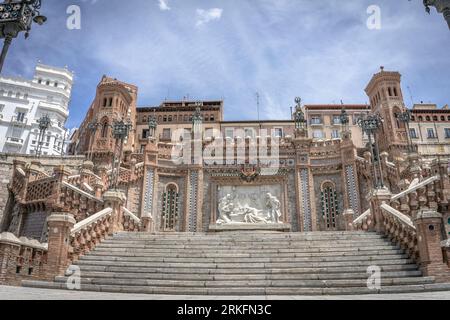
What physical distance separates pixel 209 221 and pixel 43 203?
11.5 metres

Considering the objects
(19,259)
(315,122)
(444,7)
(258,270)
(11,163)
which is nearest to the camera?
(444,7)

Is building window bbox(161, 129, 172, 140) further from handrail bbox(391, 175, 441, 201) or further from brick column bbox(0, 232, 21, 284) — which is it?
brick column bbox(0, 232, 21, 284)

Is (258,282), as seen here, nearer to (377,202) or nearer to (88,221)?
(88,221)

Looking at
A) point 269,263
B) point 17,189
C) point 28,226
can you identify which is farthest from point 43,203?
point 269,263

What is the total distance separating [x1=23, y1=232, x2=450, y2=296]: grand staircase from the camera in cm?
1048

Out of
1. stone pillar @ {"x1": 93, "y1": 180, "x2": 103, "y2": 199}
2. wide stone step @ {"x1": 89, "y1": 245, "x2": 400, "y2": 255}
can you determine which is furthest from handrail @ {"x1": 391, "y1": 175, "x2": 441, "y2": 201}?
stone pillar @ {"x1": 93, "y1": 180, "x2": 103, "y2": 199}

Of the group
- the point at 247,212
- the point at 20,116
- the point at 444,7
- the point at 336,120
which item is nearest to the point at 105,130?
the point at 247,212

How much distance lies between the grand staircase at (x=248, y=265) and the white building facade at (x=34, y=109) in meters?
51.2

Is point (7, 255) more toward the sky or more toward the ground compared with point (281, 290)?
more toward the sky

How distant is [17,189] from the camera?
2541 centimetres

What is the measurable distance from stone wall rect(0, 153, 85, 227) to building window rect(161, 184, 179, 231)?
1104 cm

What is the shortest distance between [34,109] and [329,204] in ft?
195

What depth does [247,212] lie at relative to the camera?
26625 millimetres
